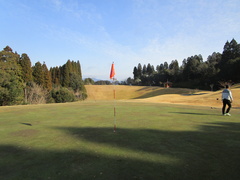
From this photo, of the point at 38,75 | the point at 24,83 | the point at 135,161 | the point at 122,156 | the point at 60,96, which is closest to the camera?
the point at 135,161

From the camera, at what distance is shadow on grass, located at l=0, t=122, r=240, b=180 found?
3291 millimetres

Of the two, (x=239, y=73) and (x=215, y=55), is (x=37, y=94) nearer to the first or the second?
(x=239, y=73)

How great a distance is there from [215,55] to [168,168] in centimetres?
10653

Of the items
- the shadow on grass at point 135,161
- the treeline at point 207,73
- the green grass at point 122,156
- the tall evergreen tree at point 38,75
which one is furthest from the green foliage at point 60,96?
the treeline at point 207,73

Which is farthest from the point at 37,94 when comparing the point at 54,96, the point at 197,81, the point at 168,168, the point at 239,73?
the point at 197,81

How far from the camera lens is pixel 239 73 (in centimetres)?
5619

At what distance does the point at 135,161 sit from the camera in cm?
392

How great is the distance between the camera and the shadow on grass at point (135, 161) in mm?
3291

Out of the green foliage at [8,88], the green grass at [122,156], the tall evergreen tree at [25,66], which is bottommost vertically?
the green grass at [122,156]

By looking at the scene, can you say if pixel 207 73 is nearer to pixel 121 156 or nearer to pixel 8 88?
pixel 8 88

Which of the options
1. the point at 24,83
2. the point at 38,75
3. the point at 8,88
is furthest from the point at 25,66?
the point at 8,88

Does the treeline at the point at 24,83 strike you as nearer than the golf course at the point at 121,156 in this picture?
No

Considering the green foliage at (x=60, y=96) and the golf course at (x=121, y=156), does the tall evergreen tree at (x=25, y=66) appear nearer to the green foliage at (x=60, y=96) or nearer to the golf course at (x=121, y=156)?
the green foliage at (x=60, y=96)

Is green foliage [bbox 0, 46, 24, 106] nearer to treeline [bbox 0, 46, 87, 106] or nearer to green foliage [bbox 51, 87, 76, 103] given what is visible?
treeline [bbox 0, 46, 87, 106]
